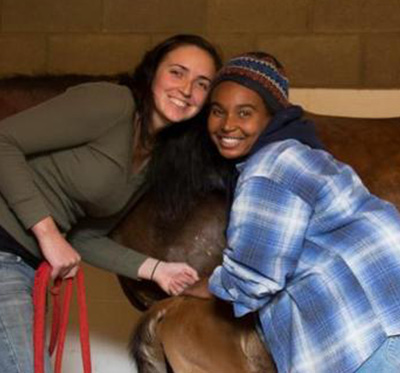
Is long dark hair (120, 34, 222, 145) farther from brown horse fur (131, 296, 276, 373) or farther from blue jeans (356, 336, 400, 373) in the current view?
blue jeans (356, 336, 400, 373)

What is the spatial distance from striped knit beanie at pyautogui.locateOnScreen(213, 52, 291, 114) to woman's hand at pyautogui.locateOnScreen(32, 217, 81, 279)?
46 centimetres

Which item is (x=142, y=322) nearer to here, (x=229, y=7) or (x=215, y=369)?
(x=215, y=369)

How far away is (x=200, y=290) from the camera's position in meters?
1.62

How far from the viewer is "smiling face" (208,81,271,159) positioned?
4.78 ft

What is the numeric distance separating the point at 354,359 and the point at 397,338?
81 mm

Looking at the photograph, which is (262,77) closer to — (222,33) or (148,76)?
(148,76)

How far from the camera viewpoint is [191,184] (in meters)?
1.80

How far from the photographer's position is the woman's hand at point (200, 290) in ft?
5.23

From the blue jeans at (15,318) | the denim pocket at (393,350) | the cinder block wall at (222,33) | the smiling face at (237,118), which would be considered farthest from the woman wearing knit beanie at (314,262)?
the cinder block wall at (222,33)

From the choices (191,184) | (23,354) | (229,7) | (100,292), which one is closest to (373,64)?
(229,7)

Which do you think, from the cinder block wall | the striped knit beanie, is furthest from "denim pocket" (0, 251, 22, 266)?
the cinder block wall

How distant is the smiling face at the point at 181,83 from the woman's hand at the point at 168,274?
357 millimetres

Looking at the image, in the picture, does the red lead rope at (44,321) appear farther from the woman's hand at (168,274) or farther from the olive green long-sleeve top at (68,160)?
the woman's hand at (168,274)

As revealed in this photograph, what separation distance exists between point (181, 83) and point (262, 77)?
218 millimetres
